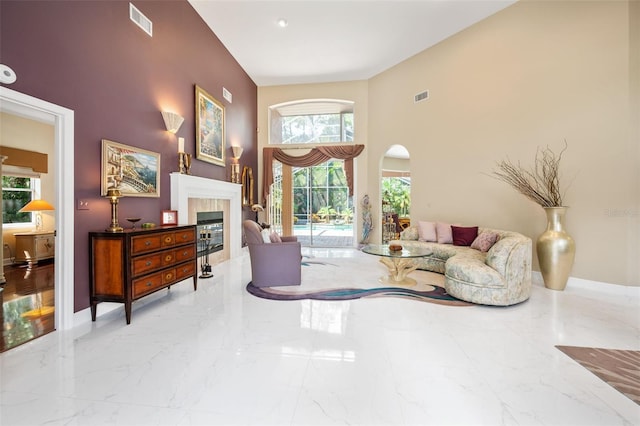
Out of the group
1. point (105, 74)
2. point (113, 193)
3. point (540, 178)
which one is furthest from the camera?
point (540, 178)

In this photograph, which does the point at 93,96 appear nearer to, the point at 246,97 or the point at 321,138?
the point at 246,97

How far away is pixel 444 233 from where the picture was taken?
542 cm

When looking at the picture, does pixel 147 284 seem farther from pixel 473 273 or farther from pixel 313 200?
pixel 313 200

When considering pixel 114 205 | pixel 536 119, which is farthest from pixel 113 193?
pixel 536 119

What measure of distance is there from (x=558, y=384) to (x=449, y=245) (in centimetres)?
332

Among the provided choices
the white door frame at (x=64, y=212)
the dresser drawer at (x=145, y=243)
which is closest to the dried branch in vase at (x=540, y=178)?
the dresser drawer at (x=145, y=243)

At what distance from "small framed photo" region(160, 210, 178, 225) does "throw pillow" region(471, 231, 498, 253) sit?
5.11 metres

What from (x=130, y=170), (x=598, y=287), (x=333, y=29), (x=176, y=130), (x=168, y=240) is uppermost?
(x=333, y=29)

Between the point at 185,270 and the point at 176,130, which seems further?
the point at 176,130

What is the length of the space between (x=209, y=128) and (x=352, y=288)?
407cm

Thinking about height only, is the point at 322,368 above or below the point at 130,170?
below

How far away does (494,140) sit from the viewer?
5137 millimetres

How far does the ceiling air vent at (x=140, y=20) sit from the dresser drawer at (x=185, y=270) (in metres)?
3.31

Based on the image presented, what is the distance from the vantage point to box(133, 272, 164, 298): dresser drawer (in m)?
2.90
